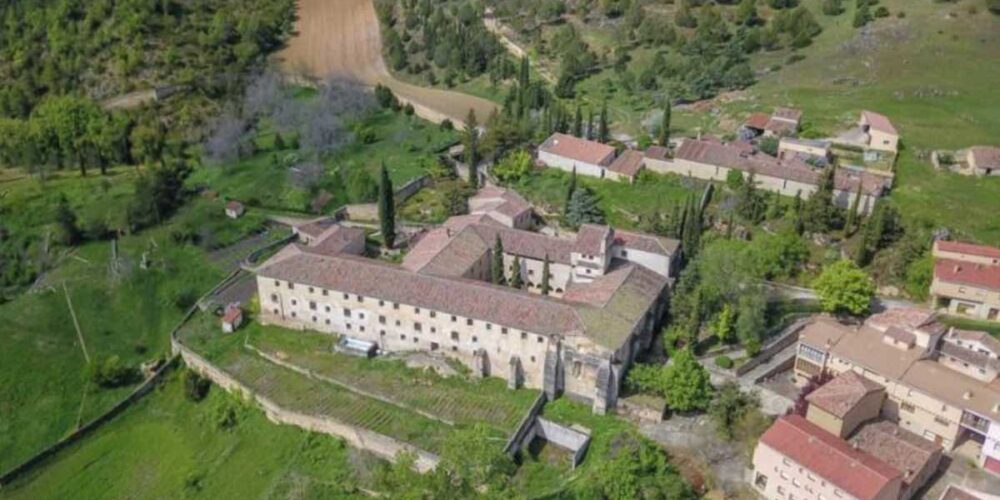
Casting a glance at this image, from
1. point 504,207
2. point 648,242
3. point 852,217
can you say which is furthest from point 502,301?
point 852,217

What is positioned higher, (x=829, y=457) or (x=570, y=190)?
(x=570, y=190)

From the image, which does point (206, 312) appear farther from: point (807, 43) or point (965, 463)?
point (807, 43)

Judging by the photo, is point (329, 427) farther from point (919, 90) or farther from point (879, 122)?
point (919, 90)

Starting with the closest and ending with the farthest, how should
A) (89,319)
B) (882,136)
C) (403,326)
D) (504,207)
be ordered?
(403,326)
(89,319)
(504,207)
(882,136)

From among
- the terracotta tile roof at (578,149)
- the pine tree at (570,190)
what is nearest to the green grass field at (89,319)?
the pine tree at (570,190)

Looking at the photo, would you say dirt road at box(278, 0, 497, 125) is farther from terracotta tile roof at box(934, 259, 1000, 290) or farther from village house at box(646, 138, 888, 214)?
terracotta tile roof at box(934, 259, 1000, 290)
